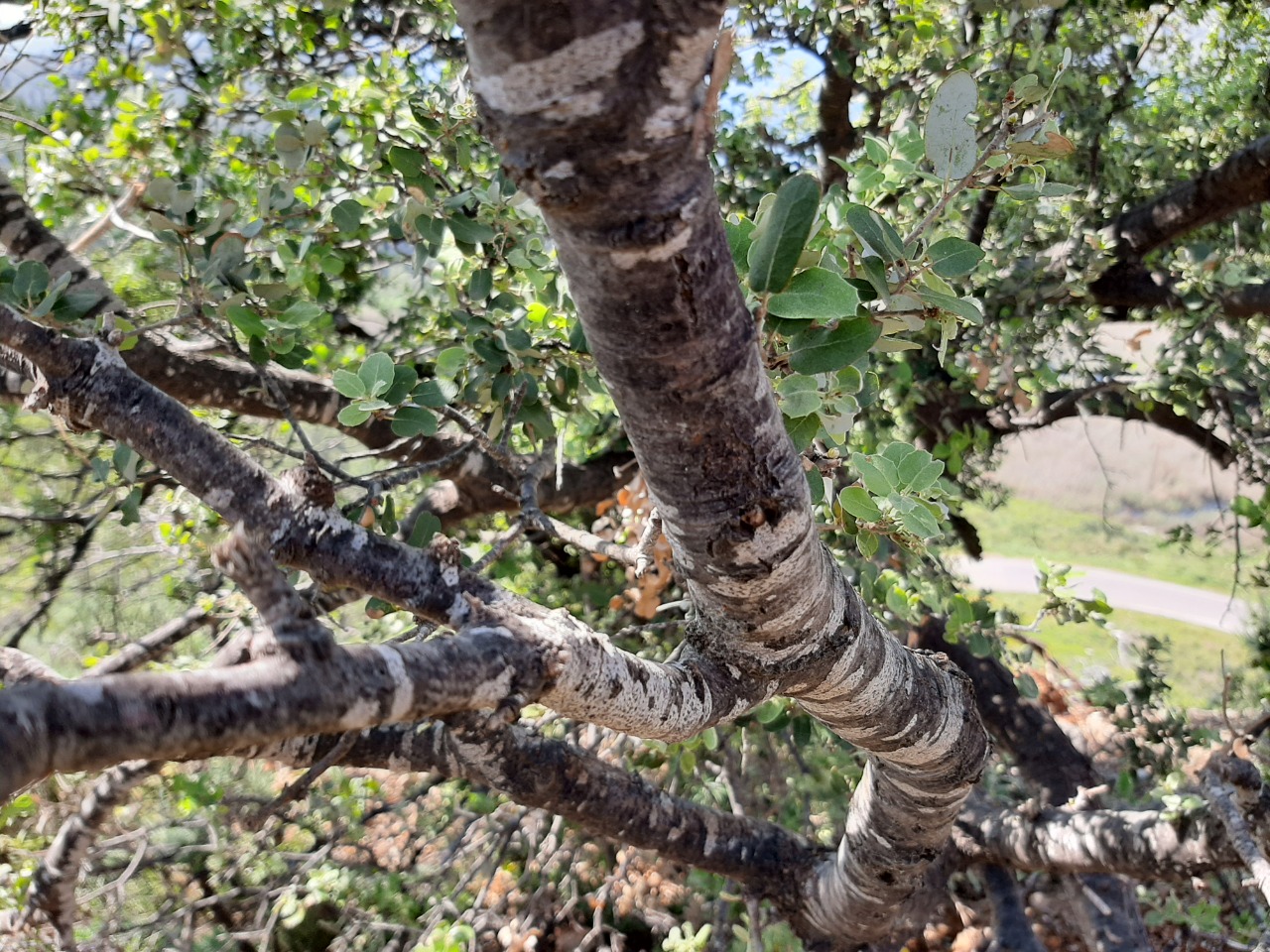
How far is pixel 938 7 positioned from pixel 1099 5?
0.94 m

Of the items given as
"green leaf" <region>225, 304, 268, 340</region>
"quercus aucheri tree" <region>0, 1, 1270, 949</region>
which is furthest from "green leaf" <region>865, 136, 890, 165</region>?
"green leaf" <region>225, 304, 268, 340</region>

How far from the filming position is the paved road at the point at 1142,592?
26.7 ft

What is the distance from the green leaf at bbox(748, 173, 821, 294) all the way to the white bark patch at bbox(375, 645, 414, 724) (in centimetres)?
46

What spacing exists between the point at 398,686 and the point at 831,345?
55 cm

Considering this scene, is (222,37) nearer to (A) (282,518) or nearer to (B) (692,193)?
(A) (282,518)

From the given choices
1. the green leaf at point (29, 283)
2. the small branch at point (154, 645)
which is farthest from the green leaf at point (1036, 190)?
the small branch at point (154, 645)

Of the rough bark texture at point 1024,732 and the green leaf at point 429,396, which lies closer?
the green leaf at point 429,396

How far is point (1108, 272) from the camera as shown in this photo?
3115mm

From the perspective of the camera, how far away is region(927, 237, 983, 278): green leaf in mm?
896

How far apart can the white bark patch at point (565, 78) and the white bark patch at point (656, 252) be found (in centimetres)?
9

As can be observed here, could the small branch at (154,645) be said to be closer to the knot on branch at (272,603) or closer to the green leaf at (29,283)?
the green leaf at (29,283)

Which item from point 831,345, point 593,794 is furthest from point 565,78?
point 593,794

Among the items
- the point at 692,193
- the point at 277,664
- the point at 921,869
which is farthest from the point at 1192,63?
the point at 277,664

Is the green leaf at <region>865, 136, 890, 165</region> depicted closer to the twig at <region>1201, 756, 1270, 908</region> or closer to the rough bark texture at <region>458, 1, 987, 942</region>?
the rough bark texture at <region>458, 1, 987, 942</region>
